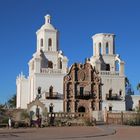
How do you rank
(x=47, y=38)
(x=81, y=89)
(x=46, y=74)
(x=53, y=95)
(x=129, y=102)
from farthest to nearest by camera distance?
(x=129, y=102)
(x=47, y=38)
(x=81, y=89)
(x=46, y=74)
(x=53, y=95)

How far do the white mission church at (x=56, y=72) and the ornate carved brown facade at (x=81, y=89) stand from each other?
3.11 ft

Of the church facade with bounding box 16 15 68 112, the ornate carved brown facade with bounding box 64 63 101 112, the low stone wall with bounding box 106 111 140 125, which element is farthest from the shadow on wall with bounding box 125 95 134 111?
the low stone wall with bounding box 106 111 140 125

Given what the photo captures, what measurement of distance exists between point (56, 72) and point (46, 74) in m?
1.86

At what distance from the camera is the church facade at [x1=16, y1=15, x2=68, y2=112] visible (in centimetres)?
7550

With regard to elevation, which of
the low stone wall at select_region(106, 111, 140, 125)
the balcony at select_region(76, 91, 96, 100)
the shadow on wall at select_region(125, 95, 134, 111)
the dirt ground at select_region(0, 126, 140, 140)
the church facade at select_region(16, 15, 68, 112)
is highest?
the church facade at select_region(16, 15, 68, 112)

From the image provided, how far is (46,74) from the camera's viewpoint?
250ft

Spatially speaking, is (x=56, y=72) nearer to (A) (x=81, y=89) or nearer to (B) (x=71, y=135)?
(A) (x=81, y=89)

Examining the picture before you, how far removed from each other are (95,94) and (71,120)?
1860 centimetres

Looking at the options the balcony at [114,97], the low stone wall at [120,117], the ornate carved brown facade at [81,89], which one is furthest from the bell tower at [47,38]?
the low stone wall at [120,117]

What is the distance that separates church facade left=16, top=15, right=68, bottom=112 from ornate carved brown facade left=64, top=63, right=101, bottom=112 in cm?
134

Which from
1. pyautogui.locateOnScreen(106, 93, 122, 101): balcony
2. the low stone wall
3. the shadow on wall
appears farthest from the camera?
the shadow on wall

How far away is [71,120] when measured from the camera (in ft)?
198

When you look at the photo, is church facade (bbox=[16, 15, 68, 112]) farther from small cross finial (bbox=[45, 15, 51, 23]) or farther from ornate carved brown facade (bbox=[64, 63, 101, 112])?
ornate carved brown facade (bbox=[64, 63, 101, 112])

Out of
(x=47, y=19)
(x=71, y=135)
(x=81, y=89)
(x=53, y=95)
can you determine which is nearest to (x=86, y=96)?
(x=81, y=89)
